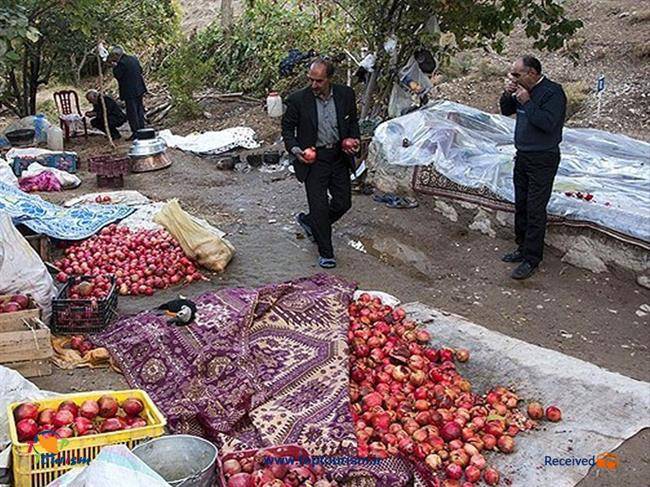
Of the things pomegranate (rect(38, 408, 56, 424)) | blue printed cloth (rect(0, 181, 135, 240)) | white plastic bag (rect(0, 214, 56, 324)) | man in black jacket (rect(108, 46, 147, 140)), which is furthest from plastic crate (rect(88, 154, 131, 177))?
pomegranate (rect(38, 408, 56, 424))

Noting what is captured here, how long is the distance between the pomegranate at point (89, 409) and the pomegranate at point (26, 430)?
27cm

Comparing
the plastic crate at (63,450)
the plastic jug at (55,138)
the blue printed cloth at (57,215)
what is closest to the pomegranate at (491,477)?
the plastic crate at (63,450)

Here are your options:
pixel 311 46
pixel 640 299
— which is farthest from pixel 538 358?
pixel 311 46

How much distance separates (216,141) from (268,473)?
9.47 metres

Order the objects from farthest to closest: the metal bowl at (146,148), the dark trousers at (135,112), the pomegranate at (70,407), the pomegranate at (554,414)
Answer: the dark trousers at (135,112) → the metal bowl at (146,148) → the pomegranate at (554,414) → the pomegranate at (70,407)

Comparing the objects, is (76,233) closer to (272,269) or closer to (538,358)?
(272,269)

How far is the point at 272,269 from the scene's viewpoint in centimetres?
682

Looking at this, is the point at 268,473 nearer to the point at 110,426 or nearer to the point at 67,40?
the point at 110,426

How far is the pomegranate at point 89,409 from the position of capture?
3.47 meters

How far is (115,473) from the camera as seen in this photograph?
238 centimetres

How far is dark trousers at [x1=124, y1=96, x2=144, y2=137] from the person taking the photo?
42.2ft

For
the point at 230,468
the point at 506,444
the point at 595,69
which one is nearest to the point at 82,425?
the point at 230,468

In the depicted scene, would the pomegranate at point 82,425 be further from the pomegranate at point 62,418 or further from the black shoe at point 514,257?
the black shoe at point 514,257

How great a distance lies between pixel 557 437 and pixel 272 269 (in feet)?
11.3
